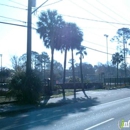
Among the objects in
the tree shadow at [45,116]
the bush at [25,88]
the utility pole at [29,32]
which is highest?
the utility pole at [29,32]

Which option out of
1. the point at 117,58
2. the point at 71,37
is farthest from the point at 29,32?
the point at 117,58

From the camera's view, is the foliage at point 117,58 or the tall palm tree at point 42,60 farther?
the tall palm tree at point 42,60

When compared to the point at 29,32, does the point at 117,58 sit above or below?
above

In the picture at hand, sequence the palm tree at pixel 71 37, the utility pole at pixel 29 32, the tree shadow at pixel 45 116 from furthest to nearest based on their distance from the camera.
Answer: the palm tree at pixel 71 37 < the utility pole at pixel 29 32 < the tree shadow at pixel 45 116

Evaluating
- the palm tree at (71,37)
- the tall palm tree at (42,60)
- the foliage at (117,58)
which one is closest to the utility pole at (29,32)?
the palm tree at (71,37)

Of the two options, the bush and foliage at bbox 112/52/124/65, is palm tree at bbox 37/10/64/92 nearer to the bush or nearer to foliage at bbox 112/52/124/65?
the bush

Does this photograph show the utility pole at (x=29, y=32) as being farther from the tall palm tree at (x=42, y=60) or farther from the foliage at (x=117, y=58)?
the tall palm tree at (x=42, y=60)

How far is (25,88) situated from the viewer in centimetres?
2202

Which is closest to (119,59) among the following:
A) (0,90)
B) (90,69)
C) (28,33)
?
(0,90)

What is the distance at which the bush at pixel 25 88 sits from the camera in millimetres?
22047

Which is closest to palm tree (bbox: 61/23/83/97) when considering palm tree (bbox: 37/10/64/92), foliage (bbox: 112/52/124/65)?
palm tree (bbox: 37/10/64/92)

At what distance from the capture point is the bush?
72.3 feet

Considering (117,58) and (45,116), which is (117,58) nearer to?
(117,58)

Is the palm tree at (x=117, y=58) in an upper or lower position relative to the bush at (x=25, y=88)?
upper
